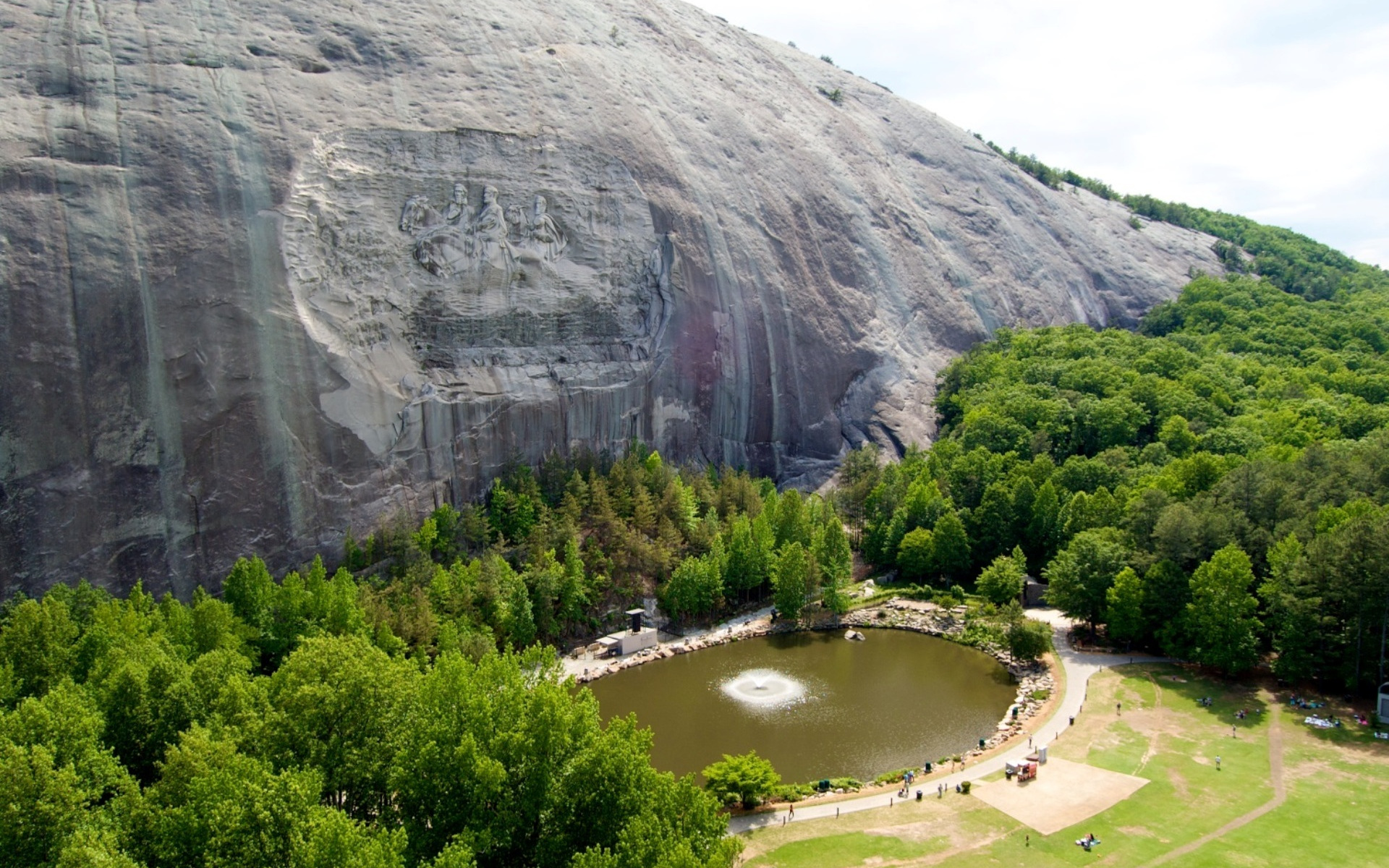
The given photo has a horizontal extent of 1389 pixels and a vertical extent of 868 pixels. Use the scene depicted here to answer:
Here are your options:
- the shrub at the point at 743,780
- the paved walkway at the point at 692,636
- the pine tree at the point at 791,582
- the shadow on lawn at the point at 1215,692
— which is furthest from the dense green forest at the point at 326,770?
the shadow on lawn at the point at 1215,692

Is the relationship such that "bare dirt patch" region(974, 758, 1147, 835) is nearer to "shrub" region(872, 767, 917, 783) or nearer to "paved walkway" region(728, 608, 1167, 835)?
"paved walkway" region(728, 608, 1167, 835)

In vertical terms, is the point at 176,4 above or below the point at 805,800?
above

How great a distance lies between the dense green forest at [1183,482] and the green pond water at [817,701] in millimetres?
6768

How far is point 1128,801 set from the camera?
2712 cm

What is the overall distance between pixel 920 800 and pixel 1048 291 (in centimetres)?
6069

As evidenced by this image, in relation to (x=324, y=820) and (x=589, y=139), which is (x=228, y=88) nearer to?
(x=589, y=139)

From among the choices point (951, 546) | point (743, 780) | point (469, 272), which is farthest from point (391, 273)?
point (951, 546)

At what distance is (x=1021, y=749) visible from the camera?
1214 inches

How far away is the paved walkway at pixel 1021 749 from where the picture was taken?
2659 centimetres

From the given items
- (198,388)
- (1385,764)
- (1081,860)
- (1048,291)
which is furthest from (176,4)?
(1048,291)

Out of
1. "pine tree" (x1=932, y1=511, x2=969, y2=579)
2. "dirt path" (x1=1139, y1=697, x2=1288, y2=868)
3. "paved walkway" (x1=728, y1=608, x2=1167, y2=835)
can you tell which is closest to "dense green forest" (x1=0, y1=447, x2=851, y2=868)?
"paved walkway" (x1=728, y1=608, x2=1167, y2=835)

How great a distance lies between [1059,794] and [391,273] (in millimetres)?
33719

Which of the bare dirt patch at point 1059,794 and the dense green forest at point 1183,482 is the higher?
the dense green forest at point 1183,482

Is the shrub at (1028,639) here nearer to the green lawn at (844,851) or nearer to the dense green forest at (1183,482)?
the dense green forest at (1183,482)
